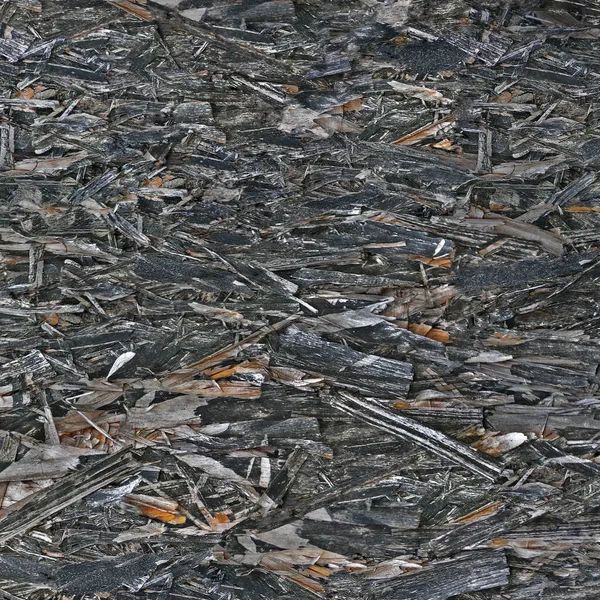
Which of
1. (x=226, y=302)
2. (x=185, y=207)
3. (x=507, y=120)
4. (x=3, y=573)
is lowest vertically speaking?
(x=3, y=573)

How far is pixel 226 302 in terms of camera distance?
153 centimetres

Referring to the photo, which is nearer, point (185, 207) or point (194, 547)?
point (194, 547)

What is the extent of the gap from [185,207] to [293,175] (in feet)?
0.67

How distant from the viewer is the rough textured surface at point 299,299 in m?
1.44

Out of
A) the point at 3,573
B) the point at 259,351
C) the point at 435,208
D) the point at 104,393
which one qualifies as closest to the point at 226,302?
the point at 259,351

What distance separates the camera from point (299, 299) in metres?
1.54

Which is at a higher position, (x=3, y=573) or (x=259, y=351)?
(x=259, y=351)

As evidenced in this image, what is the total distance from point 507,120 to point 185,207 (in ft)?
1.99

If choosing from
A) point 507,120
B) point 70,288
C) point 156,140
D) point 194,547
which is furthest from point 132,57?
point 194,547

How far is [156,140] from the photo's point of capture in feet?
5.31

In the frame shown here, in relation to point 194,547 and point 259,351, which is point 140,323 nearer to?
point 259,351

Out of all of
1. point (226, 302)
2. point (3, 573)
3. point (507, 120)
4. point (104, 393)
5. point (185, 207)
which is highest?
point (507, 120)

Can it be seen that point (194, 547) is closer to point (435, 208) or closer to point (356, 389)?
point (356, 389)

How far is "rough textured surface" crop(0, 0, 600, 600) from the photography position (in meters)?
1.44
